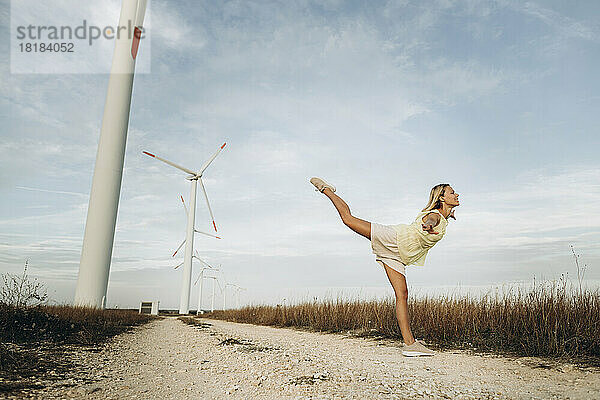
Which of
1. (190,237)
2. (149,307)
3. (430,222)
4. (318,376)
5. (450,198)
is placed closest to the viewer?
(318,376)

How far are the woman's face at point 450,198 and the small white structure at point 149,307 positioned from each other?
40.7 m

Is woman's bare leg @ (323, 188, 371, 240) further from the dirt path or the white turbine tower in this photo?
the white turbine tower

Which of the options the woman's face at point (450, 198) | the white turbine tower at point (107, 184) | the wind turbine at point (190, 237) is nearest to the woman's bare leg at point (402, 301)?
the woman's face at point (450, 198)

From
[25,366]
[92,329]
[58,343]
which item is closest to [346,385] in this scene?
[25,366]

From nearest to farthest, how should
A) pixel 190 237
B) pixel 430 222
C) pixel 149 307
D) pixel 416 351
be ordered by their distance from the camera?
pixel 416 351
pixel 430 222
pixel 190 237
pixel 149 307

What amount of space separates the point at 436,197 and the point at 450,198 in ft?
0.67

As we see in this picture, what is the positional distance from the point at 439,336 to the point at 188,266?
28172 millimetres

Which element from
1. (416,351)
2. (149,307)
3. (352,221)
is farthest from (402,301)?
(149,307)

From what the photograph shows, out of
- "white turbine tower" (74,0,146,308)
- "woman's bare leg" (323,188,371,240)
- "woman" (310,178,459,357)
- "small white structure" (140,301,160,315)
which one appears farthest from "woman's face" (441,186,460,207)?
"small white structure" (140,301,160,315)

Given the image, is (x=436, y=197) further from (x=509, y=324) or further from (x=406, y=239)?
(x=509, y=324)

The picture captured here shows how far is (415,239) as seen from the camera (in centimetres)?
598

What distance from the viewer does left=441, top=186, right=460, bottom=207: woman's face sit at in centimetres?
617

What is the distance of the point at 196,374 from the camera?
4.64m

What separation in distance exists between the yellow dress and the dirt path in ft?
4.72
